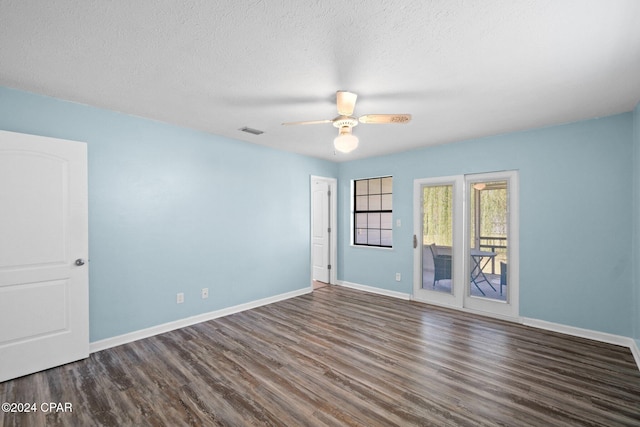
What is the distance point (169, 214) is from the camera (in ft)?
11.6

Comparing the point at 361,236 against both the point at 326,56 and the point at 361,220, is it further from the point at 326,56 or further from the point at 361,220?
the point at 326,56

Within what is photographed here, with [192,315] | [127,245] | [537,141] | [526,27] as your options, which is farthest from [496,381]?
[127,245]

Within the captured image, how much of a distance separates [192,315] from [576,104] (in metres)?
4.92

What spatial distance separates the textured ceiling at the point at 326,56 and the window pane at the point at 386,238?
252 centimetres

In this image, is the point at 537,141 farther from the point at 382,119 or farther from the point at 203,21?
the point at 203,21

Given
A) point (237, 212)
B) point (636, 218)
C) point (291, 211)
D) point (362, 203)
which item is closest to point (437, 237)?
point (362, 203)

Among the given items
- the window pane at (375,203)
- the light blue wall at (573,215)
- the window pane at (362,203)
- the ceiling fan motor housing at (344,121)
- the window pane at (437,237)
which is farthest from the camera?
the window pane at (362,203)

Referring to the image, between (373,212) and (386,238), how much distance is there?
56 centimetres

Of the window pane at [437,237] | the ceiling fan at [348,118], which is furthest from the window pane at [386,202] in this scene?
the ceiling fan at [348,118]

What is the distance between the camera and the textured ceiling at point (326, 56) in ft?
5.19

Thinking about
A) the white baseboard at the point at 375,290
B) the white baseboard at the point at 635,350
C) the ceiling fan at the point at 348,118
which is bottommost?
the white baseboard at the point at 375,290

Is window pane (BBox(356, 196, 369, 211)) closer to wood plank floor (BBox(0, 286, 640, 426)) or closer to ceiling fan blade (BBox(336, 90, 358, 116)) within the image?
wood plank floor (BBox(0, 286, 640, 426))

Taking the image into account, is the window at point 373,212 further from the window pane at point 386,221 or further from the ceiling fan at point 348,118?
the ceiling fan at point 348,118

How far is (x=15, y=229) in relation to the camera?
2.48 metres
